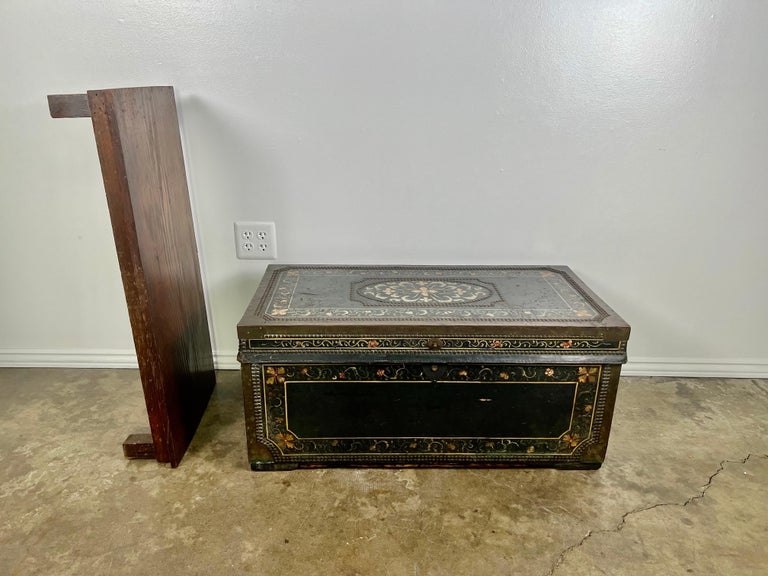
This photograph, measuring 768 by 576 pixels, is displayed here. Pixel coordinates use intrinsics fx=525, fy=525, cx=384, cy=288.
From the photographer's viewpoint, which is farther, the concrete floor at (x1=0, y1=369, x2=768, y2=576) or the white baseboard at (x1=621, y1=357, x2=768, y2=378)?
the white baseboard at (x1=621, y1=357, x2=768, y2=378)

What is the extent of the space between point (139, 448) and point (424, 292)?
0.75m

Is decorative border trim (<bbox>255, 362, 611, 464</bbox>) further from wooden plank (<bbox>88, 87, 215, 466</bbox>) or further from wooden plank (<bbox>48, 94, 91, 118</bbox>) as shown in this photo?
wooden plank (<bbox>48, 94, 91, 118</bbox>)

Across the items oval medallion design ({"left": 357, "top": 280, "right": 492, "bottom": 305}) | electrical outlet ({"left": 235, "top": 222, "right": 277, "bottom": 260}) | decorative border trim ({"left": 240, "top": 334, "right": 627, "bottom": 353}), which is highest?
electrical outlet ({"left": 235, "top": 222, "right": 277, "bottom": 260})

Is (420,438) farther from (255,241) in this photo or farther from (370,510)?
(255,241)

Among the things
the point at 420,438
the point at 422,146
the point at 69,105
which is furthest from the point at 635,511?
the point at 69,105

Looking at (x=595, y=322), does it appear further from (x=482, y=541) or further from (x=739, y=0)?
(x=739, y=0)

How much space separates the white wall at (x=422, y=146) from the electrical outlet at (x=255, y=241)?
35 millimetres

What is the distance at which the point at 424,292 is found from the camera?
1.26 meters

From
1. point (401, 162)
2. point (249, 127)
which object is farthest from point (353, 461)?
point (249, 127)

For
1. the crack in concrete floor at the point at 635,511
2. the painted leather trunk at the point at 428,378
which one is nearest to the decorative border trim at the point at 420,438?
the painted leather trunk at the point at 428,378

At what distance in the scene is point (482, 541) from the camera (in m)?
1.01

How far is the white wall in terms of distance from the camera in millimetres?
1269

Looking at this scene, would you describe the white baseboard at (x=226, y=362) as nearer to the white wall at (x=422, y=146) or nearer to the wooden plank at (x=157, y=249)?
the white wall at (x=422, y=146)

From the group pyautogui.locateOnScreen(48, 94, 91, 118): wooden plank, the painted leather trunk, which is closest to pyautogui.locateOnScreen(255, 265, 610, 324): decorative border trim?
the painted leather trunk
